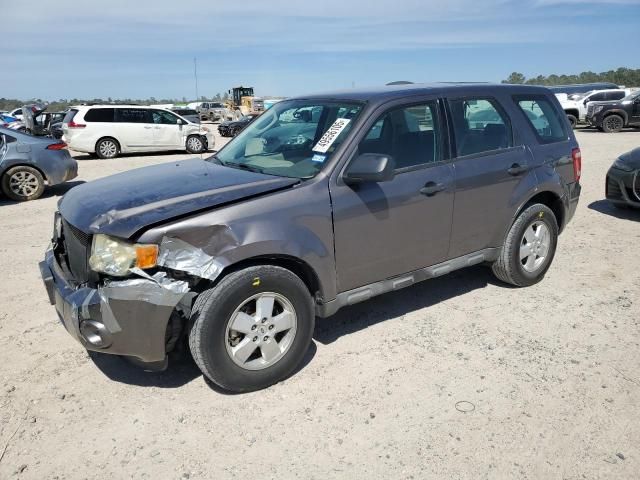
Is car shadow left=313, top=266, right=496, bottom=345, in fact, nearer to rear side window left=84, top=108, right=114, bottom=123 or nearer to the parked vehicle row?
rear side window left=84, top=108, right=114, bottom=123

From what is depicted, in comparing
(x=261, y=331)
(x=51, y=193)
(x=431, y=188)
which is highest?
(x=431, y=188)

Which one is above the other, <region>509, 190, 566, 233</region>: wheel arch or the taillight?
the taillight

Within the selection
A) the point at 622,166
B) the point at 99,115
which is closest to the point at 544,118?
the point at 622,166

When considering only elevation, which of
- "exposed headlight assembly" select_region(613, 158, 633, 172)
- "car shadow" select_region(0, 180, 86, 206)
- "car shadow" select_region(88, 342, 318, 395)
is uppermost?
"exposed headlight assembly" select_region(613, 158, 633, 172)

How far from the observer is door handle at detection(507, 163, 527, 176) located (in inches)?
172

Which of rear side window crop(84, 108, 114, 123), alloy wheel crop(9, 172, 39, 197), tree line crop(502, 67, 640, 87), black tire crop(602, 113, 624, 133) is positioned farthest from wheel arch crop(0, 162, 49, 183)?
tree line crop(502, 67, 640, 87)

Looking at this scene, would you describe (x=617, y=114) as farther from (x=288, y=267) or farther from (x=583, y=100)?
(x=288, y=267)

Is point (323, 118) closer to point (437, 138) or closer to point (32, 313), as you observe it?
point (437, 138)

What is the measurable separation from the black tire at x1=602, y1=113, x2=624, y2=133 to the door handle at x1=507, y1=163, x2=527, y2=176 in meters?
19.3

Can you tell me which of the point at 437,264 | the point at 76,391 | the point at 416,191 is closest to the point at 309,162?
the point at 416,191

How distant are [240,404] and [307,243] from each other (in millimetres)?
1069

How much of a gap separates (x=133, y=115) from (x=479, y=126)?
14451 millimetres

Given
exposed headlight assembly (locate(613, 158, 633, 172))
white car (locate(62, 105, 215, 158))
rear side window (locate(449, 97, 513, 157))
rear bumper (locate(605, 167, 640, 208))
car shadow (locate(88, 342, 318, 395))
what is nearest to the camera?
car shadow (locate(88, 342, 318, 395))

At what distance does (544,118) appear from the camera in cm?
485
